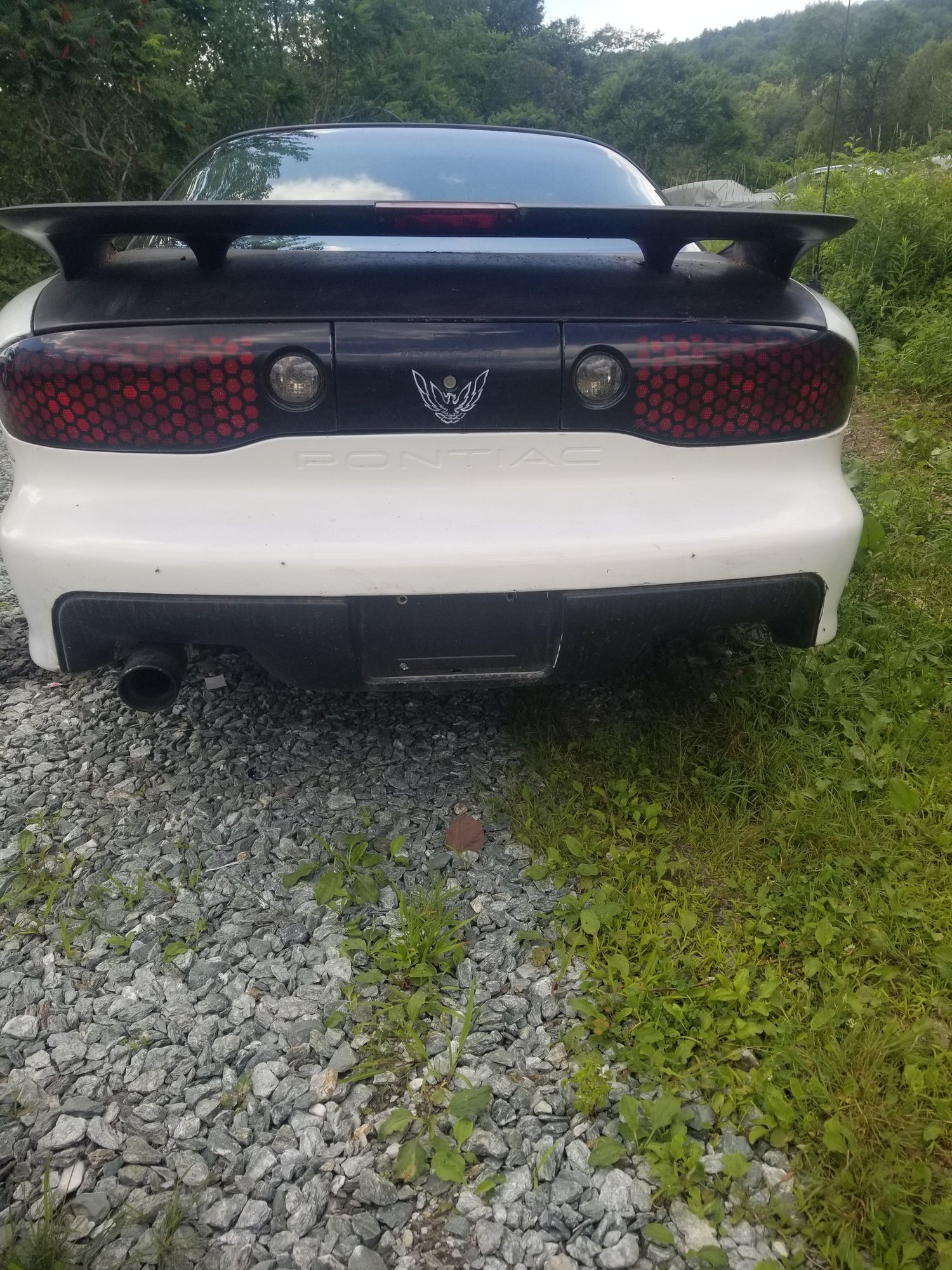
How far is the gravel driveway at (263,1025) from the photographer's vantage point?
1.30 m

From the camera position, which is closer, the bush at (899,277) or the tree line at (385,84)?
the bush at (899,277)

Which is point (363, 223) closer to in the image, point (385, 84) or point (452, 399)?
point (452, 399)

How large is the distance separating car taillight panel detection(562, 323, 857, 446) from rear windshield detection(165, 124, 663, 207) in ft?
2.83

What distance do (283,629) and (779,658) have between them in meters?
1.65

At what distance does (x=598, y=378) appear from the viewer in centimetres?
167

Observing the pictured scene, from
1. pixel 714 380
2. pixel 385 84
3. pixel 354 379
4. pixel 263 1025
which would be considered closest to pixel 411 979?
pixel 263 1025

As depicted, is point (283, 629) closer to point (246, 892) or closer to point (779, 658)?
point (246, 892)

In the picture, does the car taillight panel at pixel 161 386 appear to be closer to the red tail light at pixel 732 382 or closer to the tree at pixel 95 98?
the red tail light at pixel 732 382

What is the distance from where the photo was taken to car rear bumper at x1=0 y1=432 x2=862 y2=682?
5.36ft

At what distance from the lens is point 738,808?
2.11 metres

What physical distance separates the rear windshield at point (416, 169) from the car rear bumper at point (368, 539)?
1.04 m

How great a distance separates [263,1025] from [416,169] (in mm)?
2272

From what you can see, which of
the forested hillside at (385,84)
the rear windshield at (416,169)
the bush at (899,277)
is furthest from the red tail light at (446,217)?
the bush at (899,277)

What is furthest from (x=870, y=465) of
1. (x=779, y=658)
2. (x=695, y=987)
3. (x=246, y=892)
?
(x=246, y=892)
